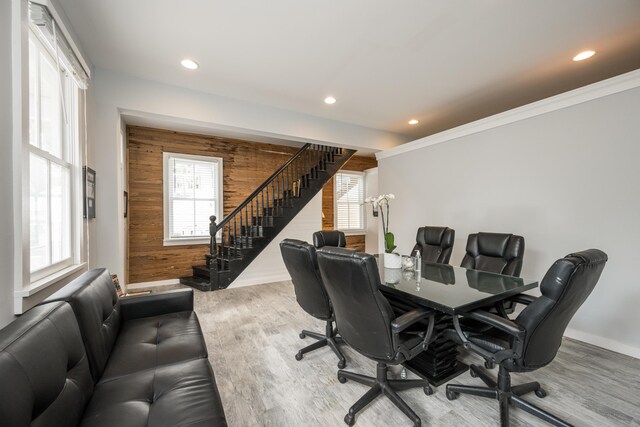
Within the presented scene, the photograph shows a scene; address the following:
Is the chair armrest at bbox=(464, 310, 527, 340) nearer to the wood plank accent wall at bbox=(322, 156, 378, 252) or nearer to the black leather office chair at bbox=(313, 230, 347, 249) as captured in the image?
the black leather office chair at bbox=(313, 230, 347, 249)

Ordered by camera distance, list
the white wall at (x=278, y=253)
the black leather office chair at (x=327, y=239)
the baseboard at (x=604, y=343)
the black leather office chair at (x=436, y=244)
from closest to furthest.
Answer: the baseboard at (x=604, y=343) < the black leather office chair at (x=436, y=244) < the black leather office chair at (x=327, y=239) < the white wall at (x=278, y=253)

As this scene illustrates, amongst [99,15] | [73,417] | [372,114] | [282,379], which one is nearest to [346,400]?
[282,379]

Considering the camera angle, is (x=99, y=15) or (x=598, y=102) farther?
(x=598, y=102)

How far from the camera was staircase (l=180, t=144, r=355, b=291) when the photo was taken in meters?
4.43

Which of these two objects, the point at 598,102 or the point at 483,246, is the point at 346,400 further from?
the point at 598,102

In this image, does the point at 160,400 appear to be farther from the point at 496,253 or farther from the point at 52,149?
the point at 496,253

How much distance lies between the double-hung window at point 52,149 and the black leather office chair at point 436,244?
11.2 feet

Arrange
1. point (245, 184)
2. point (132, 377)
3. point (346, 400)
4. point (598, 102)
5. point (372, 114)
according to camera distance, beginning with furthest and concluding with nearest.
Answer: point (245, 184)
point (372, 114)
point (598, 102)
point (346, 400)
point (132, 377)

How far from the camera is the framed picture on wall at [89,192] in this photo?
7.97 feet

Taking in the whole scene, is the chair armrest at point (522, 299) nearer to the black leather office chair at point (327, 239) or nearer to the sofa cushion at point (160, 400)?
the black leather office chair at point (327, 239)

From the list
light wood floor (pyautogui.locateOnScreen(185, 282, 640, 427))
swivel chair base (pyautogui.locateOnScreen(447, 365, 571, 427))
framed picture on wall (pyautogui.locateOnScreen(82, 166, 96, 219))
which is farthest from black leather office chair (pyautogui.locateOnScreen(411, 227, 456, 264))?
framed picture on wall (pyautogui.locateOnScreen(82, 166, 96, 219))

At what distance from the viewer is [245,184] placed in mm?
5461

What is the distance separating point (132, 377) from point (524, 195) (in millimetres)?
4044

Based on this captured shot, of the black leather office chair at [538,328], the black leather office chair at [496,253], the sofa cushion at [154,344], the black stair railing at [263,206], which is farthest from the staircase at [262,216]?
the black leather office chair at [538,328]
